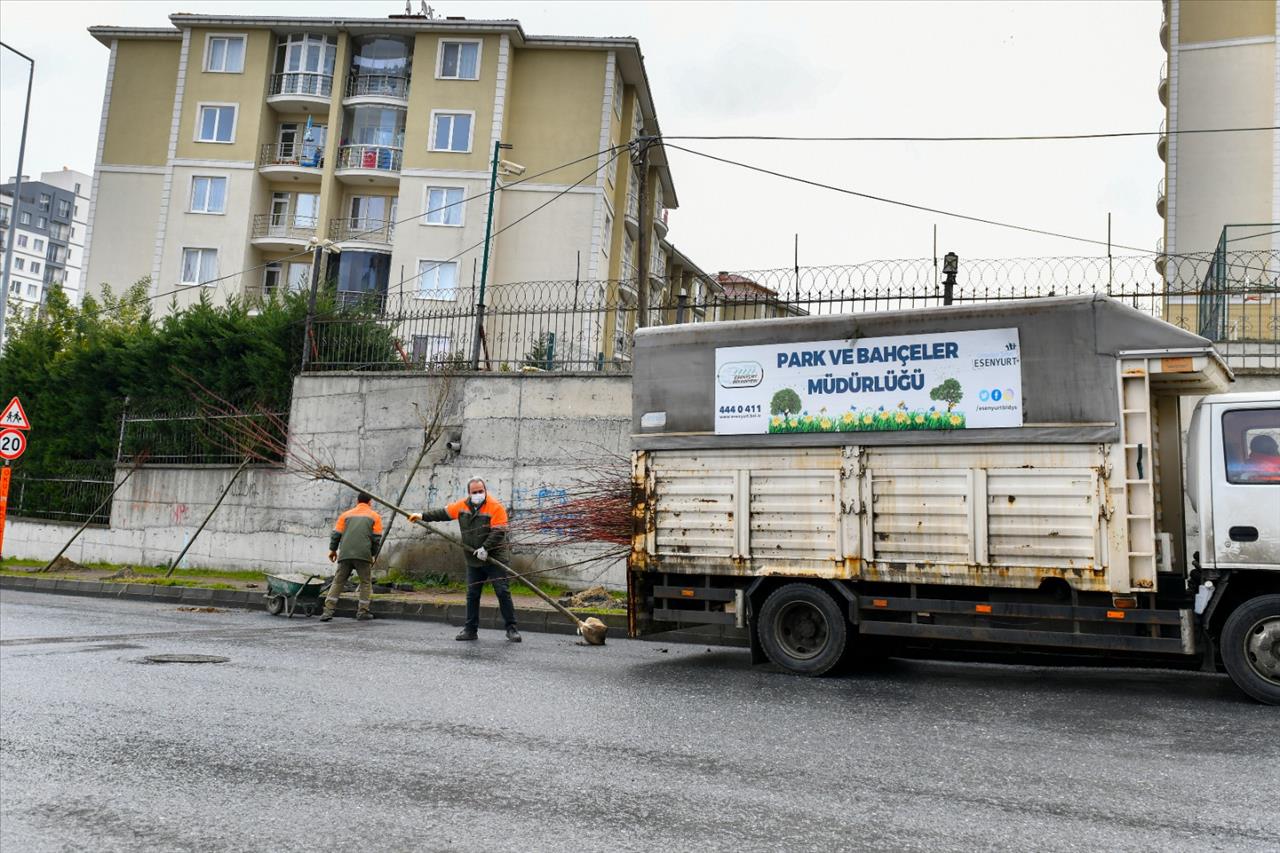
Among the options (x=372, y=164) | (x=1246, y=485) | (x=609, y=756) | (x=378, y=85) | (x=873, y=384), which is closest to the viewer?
(x=609, y=756)

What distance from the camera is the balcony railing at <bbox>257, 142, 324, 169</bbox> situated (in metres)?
39.8

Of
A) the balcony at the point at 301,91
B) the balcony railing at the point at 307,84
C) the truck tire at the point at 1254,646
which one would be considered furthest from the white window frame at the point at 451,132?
the truck tire at the point at 1254,646

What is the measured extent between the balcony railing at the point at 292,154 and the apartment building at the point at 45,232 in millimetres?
86404

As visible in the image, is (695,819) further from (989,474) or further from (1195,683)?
(1195,683)

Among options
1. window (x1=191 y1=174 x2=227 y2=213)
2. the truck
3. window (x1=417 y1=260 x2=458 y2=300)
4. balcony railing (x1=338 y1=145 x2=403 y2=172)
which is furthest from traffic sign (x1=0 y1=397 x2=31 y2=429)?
window (x1=191 y1=174 x2=227 y2=213)

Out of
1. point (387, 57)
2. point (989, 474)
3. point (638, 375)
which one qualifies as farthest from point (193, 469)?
point (387, 57)

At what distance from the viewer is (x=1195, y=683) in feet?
29.1

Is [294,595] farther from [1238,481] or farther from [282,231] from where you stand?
[282,231]

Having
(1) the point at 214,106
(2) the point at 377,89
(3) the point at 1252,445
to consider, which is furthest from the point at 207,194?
(3) the point at 1252,445

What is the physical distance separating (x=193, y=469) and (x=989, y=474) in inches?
605

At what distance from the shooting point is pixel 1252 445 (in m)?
7.95

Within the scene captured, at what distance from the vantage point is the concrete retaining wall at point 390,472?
51.4 feet

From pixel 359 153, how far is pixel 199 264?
7.38 m

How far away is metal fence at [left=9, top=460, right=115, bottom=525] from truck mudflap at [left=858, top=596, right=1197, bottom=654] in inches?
661
